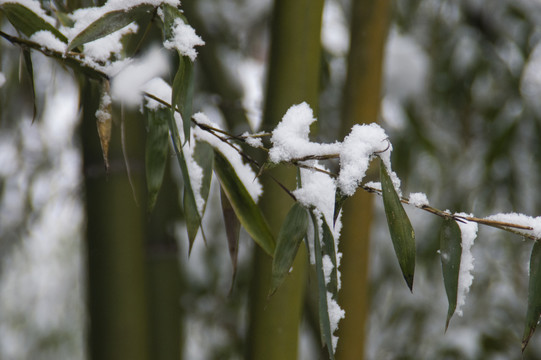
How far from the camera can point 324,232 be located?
1.32 feet

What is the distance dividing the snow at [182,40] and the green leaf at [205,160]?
82 millimetres

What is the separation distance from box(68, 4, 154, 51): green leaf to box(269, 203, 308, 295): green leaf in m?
0.17

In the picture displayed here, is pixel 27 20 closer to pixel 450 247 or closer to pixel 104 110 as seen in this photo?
pixel 104 110

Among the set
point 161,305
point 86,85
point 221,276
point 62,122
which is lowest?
point 161,305

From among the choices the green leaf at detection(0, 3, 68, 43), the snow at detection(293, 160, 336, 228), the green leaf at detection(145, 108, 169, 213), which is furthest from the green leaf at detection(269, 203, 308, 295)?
the green leaf at detection(0, 3, 68, 43)

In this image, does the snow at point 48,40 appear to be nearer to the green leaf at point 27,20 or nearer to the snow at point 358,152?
the green leaf at point 27,20

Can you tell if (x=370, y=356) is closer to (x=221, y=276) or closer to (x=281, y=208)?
(x=221, y=276)

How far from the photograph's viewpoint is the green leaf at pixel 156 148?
1.41ft

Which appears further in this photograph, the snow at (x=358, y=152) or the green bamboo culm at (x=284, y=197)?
the green bamboo culm at (x=284, y=197)

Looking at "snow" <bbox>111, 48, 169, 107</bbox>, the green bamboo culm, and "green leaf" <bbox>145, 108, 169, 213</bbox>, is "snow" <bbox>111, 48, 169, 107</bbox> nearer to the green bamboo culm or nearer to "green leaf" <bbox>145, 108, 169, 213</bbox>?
"green leaf" <bbox>145, 108, 169, 213</bbox>

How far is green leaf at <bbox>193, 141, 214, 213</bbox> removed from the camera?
43 cm

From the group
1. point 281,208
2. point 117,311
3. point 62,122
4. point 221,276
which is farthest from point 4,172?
point 281,208

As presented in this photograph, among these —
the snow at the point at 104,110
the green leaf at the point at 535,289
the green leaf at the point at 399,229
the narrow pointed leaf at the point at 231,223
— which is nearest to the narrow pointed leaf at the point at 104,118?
the snow at the point at 104,110

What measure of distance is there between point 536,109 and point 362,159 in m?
1.08
